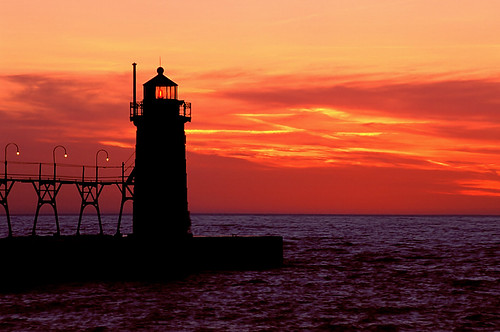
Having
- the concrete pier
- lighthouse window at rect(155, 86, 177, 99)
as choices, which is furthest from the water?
lighthouse window at rect(155, 86, 177, 99)

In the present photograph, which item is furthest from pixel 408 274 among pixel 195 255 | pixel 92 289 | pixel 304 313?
pixel 92 289

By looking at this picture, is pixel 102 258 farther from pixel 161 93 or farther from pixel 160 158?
pixel 161 93

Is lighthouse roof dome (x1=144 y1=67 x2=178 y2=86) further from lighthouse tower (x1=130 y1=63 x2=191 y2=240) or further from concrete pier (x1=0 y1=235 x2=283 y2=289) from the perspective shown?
concrete pier (x1=0 y1=235 x2=283 y2=289)

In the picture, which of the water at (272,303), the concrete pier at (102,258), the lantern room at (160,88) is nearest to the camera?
the water at (272,303)

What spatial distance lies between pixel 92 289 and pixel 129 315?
8045mm

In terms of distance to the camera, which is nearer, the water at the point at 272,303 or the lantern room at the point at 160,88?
the water at the point at 272,303

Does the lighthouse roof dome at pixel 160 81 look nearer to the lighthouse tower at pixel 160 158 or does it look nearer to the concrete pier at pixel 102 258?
the lighthouse tower at pixel 160 158

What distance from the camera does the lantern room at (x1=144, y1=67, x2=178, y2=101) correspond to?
42.4m

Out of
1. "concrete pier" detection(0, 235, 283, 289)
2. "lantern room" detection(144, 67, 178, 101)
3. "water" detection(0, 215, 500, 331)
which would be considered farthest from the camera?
"lantern room" detection(144, 67, 178, 101)

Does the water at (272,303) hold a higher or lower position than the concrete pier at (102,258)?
lower

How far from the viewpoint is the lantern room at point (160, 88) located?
4238cm

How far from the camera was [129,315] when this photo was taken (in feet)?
99.6

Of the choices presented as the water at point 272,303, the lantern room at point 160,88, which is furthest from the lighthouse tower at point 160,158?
the water at point 272,303

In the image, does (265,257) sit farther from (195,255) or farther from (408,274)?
(408,274)
